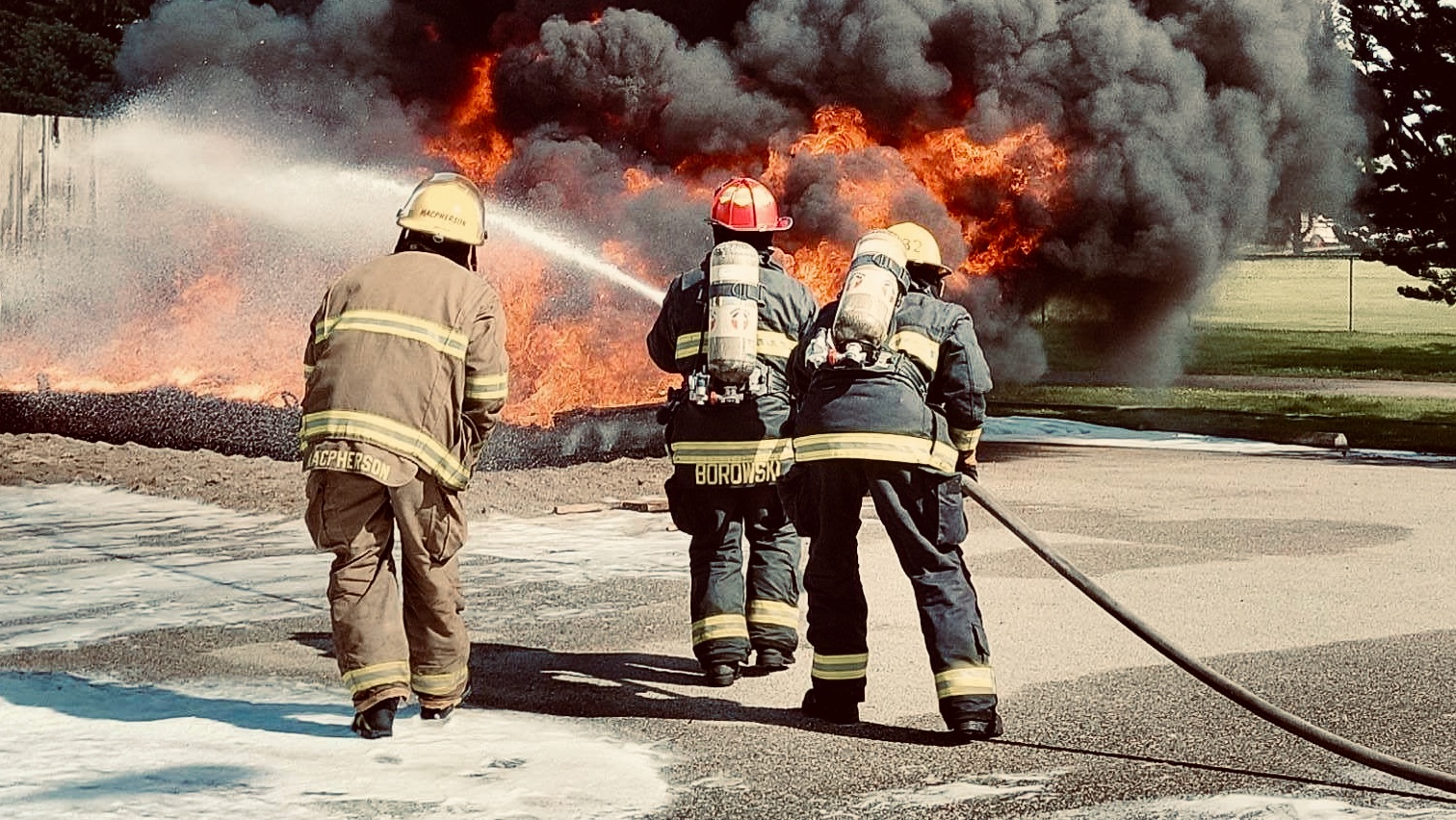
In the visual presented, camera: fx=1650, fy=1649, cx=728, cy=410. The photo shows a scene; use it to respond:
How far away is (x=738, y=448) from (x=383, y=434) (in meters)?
1.54

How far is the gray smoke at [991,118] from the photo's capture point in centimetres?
1321

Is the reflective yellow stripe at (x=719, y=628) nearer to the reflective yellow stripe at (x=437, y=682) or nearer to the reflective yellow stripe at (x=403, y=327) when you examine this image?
the reflective yellow stripe at (x=437, y=682)

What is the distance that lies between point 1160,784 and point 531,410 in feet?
29.4

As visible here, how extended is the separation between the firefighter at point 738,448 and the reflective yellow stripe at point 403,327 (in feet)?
4.05

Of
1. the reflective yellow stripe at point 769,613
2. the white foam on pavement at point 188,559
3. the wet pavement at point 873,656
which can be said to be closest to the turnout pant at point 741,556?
the reflective yellow stripe at point 769,613

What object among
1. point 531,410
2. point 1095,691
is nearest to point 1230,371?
point 531,410

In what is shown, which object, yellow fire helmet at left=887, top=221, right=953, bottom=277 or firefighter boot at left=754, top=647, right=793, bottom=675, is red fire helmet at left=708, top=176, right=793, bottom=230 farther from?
firefighter boot at left=754, top=647, right=793, bottom=675

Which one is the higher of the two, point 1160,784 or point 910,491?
point 910,491

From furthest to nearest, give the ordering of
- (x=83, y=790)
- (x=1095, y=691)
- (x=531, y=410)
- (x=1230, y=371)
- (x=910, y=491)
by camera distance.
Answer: (x=1230, y=371)
(x=531, y=410)
(x=1095, y=691)
(x=910, y=491)
(x=83, y=790)

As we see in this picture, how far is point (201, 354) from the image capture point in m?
16.5

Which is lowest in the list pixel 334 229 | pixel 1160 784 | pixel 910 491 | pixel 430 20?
pixel 1160 784

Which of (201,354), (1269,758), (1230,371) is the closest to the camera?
(1269,758)

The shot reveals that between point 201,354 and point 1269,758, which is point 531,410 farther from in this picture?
point 1269,758

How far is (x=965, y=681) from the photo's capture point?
505 centimetres
